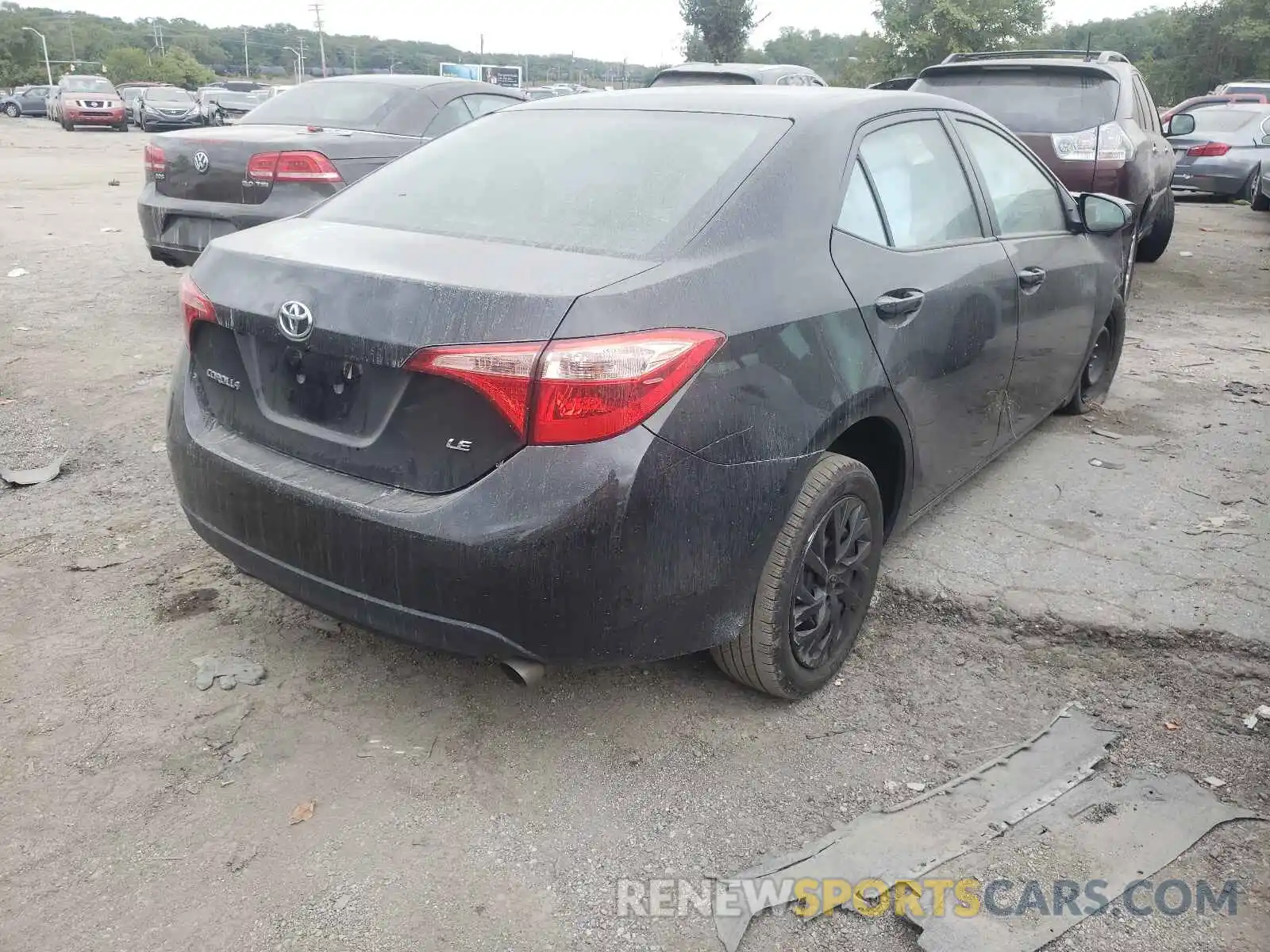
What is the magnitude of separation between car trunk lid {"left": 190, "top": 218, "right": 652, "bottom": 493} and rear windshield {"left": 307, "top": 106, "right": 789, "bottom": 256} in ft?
0.48

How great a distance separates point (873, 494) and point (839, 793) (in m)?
0.83

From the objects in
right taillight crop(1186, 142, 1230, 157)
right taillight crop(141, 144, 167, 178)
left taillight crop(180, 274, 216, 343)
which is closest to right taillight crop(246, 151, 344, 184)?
right taillight crop(141, 144, 167, 178)

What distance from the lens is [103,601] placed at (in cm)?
327

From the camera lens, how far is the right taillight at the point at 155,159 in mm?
6258

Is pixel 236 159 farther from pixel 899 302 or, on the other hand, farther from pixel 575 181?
pixel 899 302

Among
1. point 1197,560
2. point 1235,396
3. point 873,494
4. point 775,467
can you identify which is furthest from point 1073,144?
point 775,467

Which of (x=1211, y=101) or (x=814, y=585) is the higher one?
(x=1211, y=101)

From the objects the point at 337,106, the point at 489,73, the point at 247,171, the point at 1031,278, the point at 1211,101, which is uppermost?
the point at 489,73

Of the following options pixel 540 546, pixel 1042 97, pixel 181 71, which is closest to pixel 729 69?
pixel 1042 97

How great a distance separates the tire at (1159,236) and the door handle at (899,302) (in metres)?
7.52

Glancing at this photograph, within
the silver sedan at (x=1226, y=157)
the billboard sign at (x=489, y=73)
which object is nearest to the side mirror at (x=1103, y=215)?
the silver sedan at (x=1226, y=157)

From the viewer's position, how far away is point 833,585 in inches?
112
